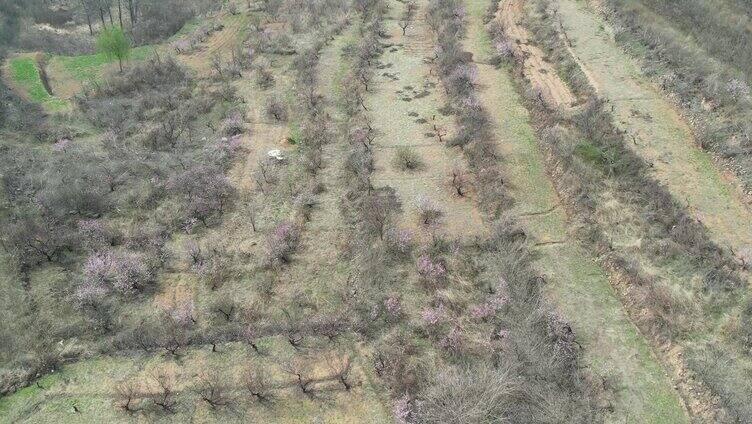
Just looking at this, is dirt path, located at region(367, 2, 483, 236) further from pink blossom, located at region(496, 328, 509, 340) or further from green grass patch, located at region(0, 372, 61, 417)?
green grass patch, located at region(0, 372, 61, 417)

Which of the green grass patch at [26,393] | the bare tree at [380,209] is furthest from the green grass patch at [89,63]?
the green grass patch at [26,393]

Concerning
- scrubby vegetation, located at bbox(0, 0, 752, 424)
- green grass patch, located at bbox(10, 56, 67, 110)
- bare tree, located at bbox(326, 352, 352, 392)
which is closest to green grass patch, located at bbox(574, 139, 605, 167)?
scrubby vegetation, located at bbox(0, 0, 752, 424)

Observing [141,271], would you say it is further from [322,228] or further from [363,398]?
[363,398]

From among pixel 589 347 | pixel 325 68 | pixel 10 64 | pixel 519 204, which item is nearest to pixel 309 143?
pixel 325 68

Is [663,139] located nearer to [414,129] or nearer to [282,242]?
[414,129]

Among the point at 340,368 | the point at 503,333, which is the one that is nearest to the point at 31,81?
the point at 340,368

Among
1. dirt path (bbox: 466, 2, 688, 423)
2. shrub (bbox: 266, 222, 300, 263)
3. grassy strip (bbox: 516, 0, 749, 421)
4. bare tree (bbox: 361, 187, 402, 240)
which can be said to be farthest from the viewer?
bare tree (bbox: 361, 187, 402, 240)

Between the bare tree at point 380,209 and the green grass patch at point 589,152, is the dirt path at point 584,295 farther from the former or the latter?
the bare tree at point 380,209
